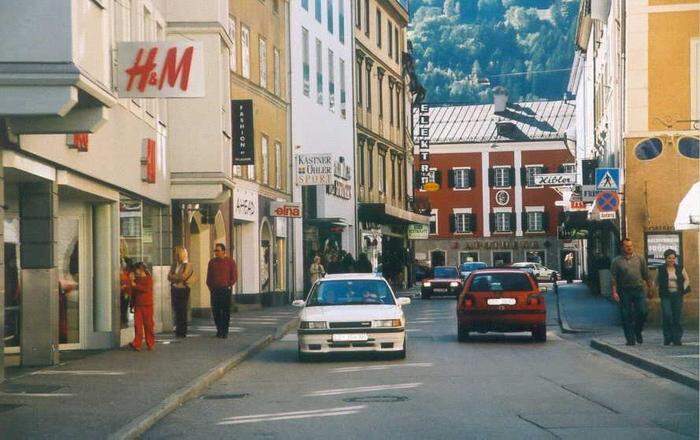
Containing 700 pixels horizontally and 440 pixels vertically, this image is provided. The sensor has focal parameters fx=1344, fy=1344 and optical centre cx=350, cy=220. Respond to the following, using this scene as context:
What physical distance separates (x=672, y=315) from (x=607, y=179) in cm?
786

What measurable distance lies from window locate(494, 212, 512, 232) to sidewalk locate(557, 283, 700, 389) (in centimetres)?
5847

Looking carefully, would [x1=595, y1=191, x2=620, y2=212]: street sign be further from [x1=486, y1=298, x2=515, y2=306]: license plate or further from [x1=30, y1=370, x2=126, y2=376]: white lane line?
[x1=30, y1=370, x2=126, y2=376]: white lane line

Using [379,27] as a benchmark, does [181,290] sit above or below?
below

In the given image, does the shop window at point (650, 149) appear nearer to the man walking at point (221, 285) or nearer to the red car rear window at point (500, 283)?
the red car rear window at point (500, 283)

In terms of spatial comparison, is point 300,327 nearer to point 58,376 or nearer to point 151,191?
point 58,376

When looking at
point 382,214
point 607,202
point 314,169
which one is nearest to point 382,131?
point 382,214

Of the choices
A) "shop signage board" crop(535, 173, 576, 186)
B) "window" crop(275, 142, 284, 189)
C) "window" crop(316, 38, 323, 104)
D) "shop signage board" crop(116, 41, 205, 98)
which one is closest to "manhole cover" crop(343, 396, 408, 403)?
"shop signage board" crop(116, 41, 205, 98)

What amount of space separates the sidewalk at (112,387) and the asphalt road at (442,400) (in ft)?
0.97

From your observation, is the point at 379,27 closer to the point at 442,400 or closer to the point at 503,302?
the point at 503,302

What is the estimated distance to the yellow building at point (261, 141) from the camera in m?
40.0

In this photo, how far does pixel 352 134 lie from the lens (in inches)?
2408

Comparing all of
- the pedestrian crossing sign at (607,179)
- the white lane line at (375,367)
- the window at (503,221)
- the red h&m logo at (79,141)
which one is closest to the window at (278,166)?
the pedestrian crossing sign at (607,179)

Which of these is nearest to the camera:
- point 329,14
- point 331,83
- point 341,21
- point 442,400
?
point 442,400

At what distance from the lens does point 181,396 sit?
15070 mm
